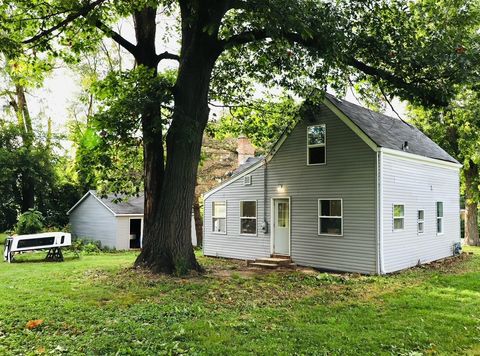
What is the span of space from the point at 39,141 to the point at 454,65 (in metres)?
25.0

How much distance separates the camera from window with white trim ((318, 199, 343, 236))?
13133 millimetres

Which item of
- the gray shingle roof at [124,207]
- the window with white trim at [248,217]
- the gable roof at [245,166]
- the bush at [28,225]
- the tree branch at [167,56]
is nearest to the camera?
the tree branch at [167,56]

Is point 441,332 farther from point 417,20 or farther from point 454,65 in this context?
point 417,20

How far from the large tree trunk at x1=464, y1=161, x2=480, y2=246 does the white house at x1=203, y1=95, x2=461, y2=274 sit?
7.34 meters

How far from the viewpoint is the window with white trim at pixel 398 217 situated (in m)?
13.1

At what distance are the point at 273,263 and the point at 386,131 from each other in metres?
6.32

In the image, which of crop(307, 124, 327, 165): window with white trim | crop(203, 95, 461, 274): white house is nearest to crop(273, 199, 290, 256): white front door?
crop(203, 95, 461, 274): white house

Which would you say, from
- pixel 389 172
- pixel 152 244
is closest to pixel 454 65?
pixel 389 172

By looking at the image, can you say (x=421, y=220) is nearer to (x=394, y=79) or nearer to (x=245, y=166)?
(x=394, y=79)

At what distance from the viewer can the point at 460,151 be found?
875 inches

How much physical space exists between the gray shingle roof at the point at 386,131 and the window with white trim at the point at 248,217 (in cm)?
491

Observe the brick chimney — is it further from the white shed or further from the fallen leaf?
the fallen leaf

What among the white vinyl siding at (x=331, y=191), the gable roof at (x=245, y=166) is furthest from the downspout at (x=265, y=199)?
the gable roof at (x=245, y=166)

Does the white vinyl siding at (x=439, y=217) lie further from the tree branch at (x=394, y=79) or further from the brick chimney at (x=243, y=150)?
the brick chimney at (x=243, y=150)
